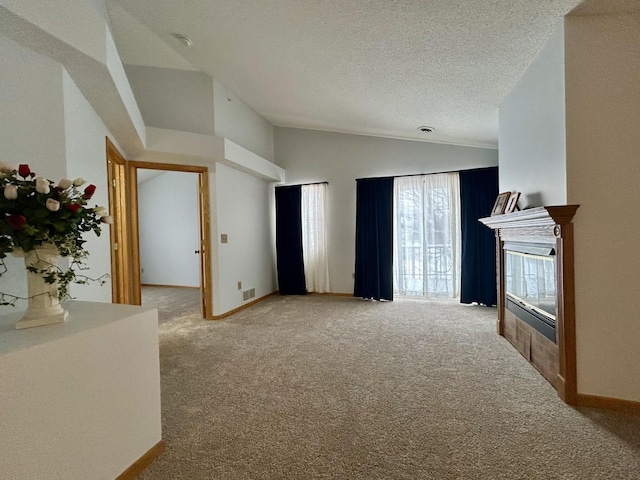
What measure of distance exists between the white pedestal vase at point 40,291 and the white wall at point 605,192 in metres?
2.86

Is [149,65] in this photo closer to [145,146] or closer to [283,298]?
[145,146]

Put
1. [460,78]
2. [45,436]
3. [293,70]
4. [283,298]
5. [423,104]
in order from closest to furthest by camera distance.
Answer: [45,436] → [460,78] → [293,70] → [423,104] → [283,298]

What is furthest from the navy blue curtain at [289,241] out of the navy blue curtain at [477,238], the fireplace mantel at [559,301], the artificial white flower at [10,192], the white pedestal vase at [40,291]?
the artificial white flower at [10,192]

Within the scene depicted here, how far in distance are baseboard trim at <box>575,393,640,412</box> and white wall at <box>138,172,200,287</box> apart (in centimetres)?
632

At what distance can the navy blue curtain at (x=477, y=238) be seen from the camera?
425 centimetres

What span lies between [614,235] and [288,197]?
4320 millimetres

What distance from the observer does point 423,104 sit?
326cm

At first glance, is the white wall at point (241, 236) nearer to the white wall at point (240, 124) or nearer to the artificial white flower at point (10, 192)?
the white wall at point (240, 124)

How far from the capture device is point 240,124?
14.7ft

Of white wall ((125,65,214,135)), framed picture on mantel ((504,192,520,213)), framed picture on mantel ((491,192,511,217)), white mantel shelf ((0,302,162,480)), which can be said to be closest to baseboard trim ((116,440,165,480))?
white mantel shelf ((0,302,162,480))

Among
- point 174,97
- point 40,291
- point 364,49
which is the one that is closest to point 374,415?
point 40,291

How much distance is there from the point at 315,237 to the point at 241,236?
4.52ft

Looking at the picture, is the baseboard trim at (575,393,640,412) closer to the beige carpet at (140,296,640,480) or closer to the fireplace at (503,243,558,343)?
the beige carpet at (140,296,640,480)

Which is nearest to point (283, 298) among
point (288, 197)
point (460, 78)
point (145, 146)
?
point (288, 197)
